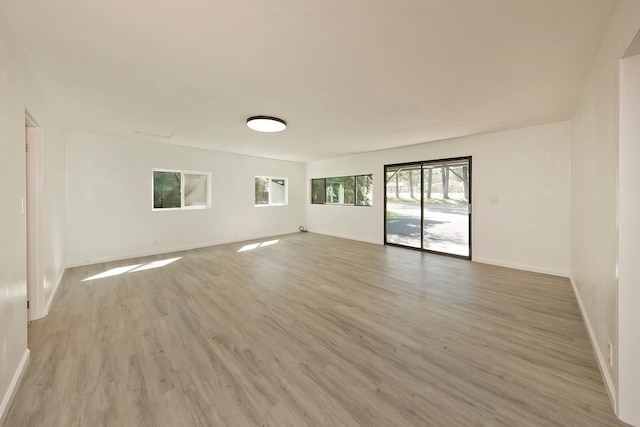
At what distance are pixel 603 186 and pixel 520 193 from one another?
2.81m

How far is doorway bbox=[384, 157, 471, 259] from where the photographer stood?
503 centimetres

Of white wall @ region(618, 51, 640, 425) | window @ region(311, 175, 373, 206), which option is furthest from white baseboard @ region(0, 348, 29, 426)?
window @ region(311, 175, 373, 206)

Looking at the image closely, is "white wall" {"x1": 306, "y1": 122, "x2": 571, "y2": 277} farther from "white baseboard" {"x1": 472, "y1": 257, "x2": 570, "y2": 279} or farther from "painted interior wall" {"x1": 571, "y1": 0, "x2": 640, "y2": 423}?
"painted interior wall" {"x1": 571, "y1": 0, "x2": 640, "y2": 423}

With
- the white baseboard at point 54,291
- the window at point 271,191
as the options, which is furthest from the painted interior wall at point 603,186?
the window at point 271,191

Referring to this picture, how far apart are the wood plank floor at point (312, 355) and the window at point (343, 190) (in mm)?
3640

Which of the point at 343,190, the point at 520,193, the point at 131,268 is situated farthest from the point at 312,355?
the point at 343,190

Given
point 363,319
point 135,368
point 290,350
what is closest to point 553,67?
point 363,319

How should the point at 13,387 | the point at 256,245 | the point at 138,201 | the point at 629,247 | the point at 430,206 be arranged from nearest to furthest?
the point at 629,247
the point at 13,387
the point at 138,201
the point at 430,206
the point at 256,245

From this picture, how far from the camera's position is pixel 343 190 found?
757 centimetres

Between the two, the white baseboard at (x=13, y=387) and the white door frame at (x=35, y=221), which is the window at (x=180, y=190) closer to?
the white door frame at (x=35, y=221)

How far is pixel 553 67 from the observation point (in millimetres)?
2256

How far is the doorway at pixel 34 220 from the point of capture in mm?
2516

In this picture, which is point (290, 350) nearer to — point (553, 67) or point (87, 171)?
point (553, 67)

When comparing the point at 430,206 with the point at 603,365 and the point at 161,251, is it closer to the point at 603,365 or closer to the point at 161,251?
the point at 603,365
